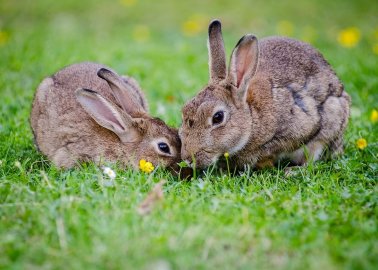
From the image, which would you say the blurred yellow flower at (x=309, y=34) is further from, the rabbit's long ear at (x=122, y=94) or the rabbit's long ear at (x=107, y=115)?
the rabbit's long ear at (x=107, y=115)

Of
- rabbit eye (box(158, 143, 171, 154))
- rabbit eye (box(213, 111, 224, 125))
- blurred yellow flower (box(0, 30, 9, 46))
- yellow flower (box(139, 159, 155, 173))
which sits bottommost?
yellow flower (box(139, 159, 155, 173))

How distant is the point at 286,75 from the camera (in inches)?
241

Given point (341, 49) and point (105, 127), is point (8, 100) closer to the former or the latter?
→ point (105, 127)

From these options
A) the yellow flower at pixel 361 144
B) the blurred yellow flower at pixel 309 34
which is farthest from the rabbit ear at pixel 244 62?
the blurred yellow flower at pixel 309 34

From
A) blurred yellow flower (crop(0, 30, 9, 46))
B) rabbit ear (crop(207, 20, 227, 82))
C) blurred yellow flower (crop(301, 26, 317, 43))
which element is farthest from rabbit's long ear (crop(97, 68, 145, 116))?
blurred yellow flower (crop(301, 26, 317, 43))

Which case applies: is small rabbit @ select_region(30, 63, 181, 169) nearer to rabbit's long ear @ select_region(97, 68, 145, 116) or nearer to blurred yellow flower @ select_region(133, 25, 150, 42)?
rabbit's long ear @ select_region(97, 68, 145, 116)

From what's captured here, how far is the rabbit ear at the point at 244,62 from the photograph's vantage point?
18.5 feet

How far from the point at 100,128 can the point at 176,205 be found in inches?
82.4

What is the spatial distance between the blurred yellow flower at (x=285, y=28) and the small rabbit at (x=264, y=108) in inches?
208

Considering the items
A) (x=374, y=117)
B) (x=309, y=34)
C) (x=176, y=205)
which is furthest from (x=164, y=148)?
(x=309, y=34)

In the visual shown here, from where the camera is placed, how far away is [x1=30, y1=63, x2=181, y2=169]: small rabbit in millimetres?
5934

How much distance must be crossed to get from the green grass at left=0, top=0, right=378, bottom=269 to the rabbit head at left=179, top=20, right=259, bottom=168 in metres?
0.30

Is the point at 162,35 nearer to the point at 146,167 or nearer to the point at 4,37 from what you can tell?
the point at 4,37

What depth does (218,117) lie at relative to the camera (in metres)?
5.61
